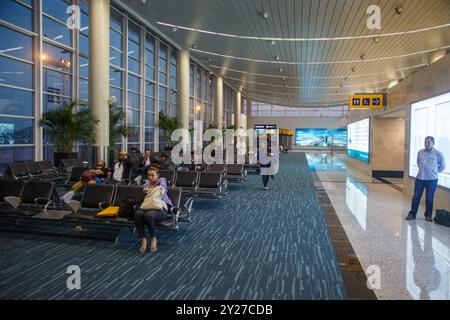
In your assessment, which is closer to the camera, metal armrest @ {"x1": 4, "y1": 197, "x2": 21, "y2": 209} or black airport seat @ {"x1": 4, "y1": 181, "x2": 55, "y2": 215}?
metal armrest @ {"x1": 4, "y1": 197, "x2": 21, "y2": 209}

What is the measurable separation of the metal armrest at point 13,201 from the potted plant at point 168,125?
11.9m

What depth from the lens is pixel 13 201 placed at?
218 inches

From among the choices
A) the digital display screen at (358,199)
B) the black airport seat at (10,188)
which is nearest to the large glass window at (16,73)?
the black airport seat at (10,188)

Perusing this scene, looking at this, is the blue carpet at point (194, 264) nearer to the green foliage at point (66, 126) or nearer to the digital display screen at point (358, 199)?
the digital display screen at point (358, 199)

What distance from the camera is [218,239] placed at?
203 inches

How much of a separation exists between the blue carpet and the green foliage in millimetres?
5536

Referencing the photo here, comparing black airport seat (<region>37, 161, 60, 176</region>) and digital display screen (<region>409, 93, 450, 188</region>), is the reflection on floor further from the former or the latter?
black airport seat (<region>37, 161, 60, 176</region>)

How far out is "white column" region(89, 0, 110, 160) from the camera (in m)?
11.2

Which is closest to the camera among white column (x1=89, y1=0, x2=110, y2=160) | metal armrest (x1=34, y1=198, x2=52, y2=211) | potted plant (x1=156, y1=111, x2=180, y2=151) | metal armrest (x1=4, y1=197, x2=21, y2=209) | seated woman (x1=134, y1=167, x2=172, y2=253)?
seated woman (x1=134, y1=167, x2=172, y2=253)

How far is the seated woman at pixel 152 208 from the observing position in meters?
4.61

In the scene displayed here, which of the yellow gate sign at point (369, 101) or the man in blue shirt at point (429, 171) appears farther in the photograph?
the yellow gate sign at point (369, 101)

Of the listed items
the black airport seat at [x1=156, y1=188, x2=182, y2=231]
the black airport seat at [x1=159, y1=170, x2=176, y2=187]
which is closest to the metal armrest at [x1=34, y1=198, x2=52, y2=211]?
the black airport seat at [x1=156, y1=188, x2=182, y2=231]
